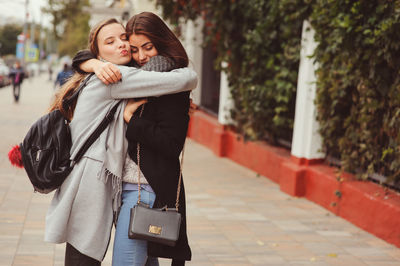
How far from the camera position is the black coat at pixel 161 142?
276cm

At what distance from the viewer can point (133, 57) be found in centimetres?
295

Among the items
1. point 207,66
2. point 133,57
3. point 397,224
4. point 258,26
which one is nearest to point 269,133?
point 258,26

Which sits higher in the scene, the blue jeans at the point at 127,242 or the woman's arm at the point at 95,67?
the woman's arm at the point at 95,67

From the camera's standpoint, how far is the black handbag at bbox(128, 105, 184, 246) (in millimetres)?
2680

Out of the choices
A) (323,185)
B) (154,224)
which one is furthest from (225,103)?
(154,224)

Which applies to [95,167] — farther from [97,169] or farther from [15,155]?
[15,155]

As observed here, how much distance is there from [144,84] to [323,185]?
4.66m

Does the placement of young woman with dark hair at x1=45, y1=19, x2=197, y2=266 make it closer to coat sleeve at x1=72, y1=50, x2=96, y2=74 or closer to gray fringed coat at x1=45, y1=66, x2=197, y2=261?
gray fringed coat at x1=45, y1=66, x2=197, y2=261

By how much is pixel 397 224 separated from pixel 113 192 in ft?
11.9

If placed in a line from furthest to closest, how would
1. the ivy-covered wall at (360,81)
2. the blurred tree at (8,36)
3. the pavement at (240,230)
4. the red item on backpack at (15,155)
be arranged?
the blurred tree at (8,36) → the ivy-covered wall at (360,81) → the pavement at (240,230) → the red item on backpack at (15,155)

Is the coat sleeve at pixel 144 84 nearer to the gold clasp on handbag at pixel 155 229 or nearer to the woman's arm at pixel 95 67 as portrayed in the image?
the woman's arm at pixel 95 67

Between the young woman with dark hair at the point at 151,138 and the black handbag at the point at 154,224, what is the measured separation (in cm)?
5

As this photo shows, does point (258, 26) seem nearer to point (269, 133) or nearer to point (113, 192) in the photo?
point (269, 133)

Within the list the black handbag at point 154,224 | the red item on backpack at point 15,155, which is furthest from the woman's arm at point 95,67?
the red item on backpack at point 15,155
